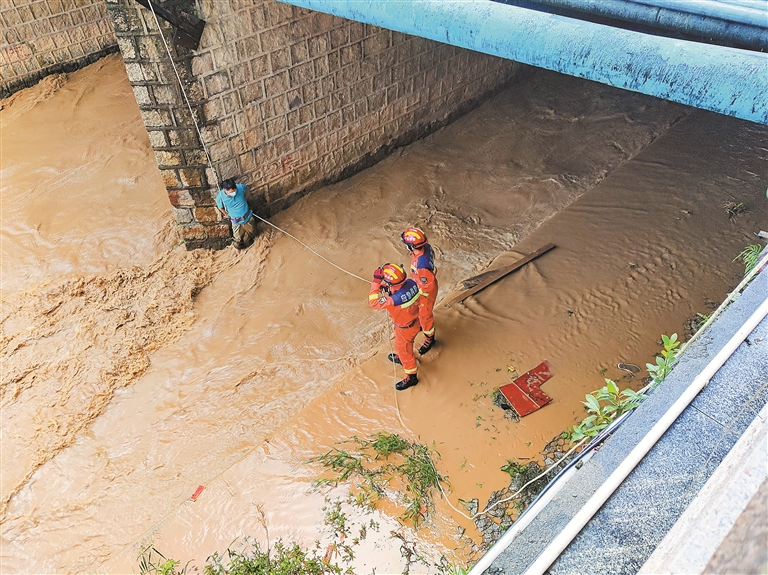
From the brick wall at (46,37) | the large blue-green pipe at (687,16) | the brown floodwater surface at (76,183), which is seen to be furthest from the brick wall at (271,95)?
the brick wall at (46,37)

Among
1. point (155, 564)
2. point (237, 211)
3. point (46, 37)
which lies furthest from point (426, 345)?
point (46, 37)

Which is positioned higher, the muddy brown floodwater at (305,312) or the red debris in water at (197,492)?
the muddy brown floodwater at (305,312)

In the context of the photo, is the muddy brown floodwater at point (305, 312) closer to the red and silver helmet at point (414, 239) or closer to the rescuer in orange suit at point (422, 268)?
the rescuer in orange suit at point (422, 268)

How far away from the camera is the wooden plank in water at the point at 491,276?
19.5ft

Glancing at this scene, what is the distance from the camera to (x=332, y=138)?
290 inches

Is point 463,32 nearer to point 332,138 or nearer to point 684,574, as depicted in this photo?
point 684,574

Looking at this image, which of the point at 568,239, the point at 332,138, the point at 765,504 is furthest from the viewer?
the point at 332,138

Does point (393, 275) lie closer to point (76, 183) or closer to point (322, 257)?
point (322, 257)

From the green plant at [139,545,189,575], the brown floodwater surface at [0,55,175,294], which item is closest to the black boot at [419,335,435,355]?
the green plant at [139,545,189,575]

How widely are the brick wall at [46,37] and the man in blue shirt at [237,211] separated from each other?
584 cm

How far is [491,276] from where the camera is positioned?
20.1 ft

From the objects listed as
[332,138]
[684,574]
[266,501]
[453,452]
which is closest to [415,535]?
[453,452]

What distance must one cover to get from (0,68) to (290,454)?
907 centimetres

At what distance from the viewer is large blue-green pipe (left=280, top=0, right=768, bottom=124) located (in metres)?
2.30
